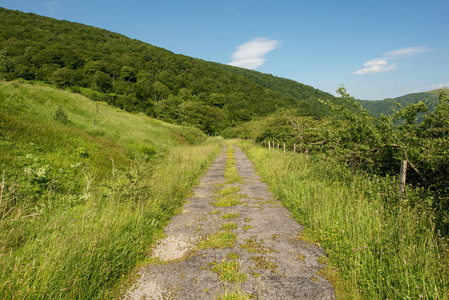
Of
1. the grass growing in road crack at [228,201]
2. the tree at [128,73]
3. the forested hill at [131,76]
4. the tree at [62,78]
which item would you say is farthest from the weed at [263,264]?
the tree at [128,73]

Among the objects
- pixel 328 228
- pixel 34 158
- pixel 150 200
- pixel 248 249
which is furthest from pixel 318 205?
pixel 34 158

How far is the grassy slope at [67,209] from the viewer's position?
2332mm

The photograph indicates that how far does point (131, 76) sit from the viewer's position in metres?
87.2

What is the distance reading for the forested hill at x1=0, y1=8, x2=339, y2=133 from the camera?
2394 inches

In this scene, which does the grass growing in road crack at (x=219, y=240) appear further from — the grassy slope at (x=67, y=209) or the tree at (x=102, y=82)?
the tree at (x=102, y=82)

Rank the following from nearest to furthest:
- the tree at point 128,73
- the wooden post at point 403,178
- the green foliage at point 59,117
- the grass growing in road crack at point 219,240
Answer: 1. the grass growing in road crack at point 219,240
2. the wooden post at point 403,178
3. the green foliage at point 59,117
4. the tree at point 128,73

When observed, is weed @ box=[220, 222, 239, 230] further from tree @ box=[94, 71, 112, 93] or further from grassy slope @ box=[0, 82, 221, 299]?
tree @ box=[94, 71, 112, 93]

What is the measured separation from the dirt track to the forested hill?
44.1 metres

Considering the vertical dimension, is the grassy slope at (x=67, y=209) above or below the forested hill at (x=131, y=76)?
below

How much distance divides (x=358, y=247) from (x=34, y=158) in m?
8.07

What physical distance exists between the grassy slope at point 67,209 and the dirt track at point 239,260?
504 mm

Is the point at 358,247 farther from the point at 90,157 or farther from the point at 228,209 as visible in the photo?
the point at 90,157

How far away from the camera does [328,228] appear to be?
3.92 metres

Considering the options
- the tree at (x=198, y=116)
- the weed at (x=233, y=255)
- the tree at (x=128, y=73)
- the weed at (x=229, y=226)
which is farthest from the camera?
the tree at (x=128, y=73)
